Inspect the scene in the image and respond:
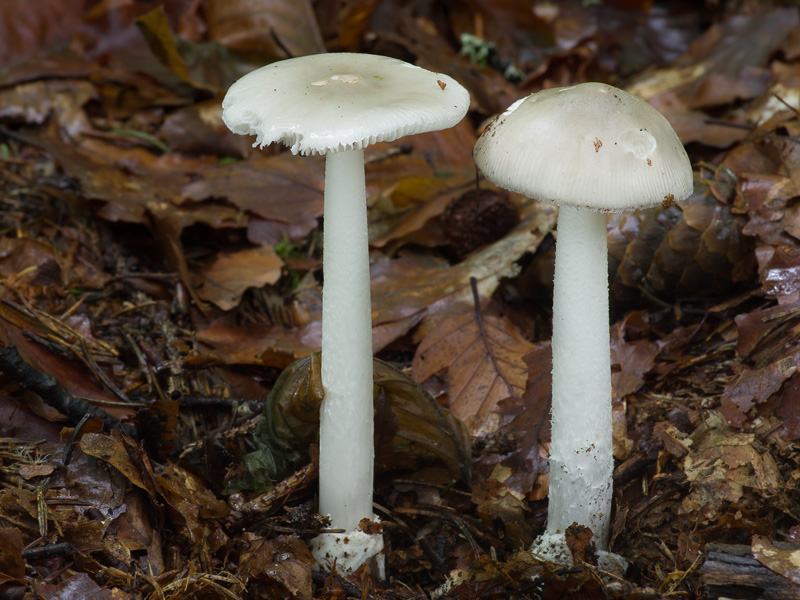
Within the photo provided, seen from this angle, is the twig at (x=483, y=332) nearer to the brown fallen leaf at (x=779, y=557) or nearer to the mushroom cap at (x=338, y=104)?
the brown fallen leaf at (x=779, y=557)

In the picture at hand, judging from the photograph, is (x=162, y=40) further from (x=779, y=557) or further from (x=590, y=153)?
(x=779, y=557)

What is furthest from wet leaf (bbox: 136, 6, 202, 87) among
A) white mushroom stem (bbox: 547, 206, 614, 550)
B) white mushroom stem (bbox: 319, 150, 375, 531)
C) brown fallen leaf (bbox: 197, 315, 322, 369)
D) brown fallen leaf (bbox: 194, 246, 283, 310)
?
white mushroom stem (bbox: 547, 206, 614, 550)

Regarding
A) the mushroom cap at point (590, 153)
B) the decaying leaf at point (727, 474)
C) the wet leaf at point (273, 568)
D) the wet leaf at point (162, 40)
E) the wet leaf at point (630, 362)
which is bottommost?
the wet leaf at point (273, 568)

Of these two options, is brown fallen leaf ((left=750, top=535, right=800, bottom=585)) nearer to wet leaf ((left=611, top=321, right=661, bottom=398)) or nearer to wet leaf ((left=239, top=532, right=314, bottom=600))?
wet leaf ((left=611, top=321, right=661, bottom=398))

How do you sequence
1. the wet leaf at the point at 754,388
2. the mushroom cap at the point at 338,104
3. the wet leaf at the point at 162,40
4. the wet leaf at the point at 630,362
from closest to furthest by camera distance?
1. the mushroom cap at the point at 338,104
2. the wet leaf at the point at 754,388
3. the wet leaf at the point at 630,362
4. the wet leaf at the point at 162,40

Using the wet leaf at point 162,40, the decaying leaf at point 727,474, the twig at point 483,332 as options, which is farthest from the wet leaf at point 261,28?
the decaying leaf at point 727,474

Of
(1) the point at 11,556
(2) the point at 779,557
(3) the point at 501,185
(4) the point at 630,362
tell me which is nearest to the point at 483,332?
(4) the point at 630,362
